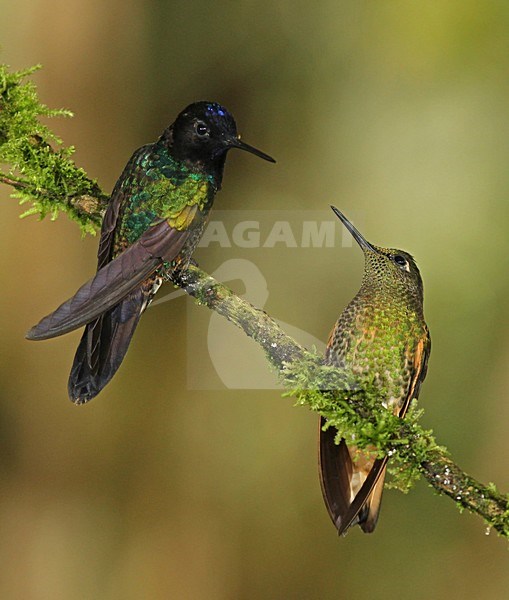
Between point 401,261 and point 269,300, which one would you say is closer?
point 401,261

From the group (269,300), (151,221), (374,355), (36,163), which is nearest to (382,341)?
(374,355)

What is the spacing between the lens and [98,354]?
842mm

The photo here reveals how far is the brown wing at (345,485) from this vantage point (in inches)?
33.4

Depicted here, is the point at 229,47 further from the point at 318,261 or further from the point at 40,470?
the point at 40,470

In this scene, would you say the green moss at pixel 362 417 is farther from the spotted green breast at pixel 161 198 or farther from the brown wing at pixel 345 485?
the spotted green breast at pixel 161 198

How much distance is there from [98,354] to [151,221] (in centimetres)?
16

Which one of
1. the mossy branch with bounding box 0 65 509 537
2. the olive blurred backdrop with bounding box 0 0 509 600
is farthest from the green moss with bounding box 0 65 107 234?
the olive blurred backdrop with bounding box 0 0 509 600

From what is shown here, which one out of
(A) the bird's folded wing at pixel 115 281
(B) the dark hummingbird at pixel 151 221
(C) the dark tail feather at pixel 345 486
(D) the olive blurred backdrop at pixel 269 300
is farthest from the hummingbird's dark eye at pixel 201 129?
(D) the olive blurred backdrop at pixel 269 300

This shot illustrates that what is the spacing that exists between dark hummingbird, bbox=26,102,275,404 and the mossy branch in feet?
0.23

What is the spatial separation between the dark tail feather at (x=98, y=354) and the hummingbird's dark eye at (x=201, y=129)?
0.71 ft

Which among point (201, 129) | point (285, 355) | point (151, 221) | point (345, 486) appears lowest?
point (345, 486)

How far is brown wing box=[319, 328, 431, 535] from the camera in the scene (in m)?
0.85

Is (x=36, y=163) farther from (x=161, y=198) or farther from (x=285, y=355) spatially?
(x=285, y=355)

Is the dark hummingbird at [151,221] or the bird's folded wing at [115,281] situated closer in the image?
the bird's folded wing at [115,281]
